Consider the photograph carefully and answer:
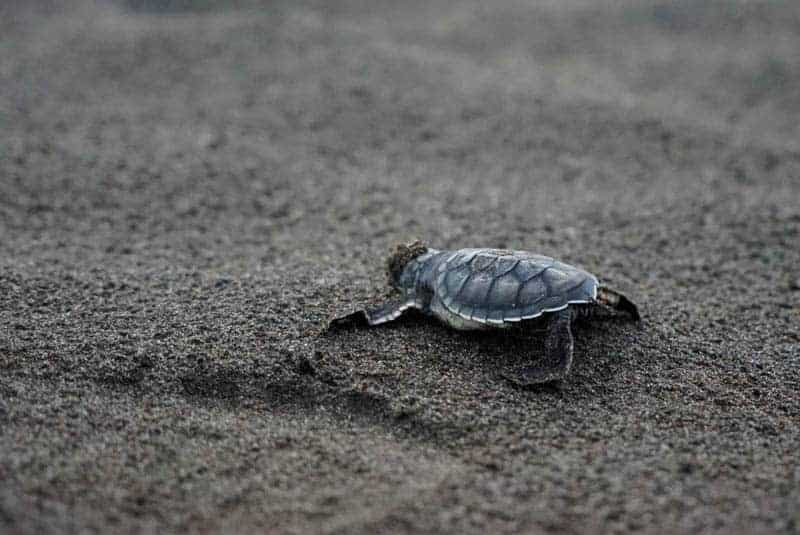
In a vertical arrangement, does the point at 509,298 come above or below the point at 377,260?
above

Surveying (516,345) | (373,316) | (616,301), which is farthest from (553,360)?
(373,316)

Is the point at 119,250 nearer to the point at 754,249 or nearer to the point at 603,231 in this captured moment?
the point at 603,231

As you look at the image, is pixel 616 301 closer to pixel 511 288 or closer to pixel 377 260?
pixel 511 288

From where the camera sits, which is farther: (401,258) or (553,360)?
(401,258)

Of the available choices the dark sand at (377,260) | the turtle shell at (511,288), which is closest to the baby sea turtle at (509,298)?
the turtle shell at (511,288)

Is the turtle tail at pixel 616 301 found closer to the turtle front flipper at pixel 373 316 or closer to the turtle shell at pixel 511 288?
the turtle shell at pixel 511 288

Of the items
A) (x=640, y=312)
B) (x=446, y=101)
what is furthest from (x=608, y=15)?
(x=640, y=312)
